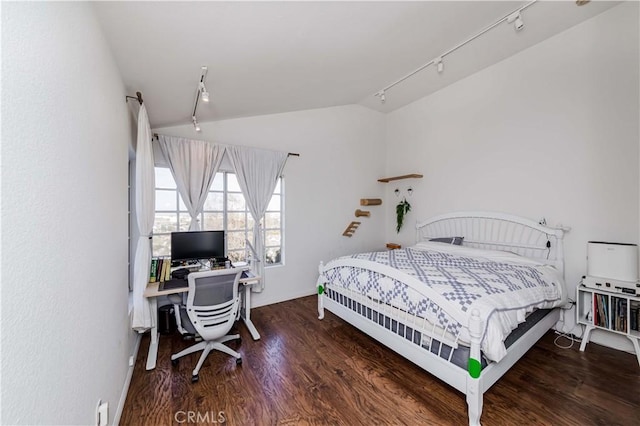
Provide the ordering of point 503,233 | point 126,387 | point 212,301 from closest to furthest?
point 126,387
point 212,301
point 503,233

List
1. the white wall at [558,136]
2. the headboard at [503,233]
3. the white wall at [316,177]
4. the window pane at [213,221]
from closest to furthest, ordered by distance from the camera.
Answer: the white wall at [558,136], the headboard at [503,233], the window pane at [213,221], the white wall at [316,177]

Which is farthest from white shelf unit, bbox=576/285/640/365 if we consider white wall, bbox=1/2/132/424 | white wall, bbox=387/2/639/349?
white wall, bbox=1/2/132/424

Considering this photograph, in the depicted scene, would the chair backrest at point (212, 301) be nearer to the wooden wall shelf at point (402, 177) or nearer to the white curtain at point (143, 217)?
the white curtain at point (143, 217)

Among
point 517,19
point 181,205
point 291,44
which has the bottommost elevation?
point 181,205

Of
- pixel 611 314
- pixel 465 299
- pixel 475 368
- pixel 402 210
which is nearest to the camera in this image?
pixel 475 368

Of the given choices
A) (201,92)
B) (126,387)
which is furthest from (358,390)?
(201,92)

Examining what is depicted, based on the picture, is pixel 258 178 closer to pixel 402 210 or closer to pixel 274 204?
pixel 274 204

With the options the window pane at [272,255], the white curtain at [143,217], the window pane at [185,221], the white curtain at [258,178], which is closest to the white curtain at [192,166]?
the window pane at [185,221]

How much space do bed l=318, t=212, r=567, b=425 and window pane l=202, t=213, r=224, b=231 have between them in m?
1.57

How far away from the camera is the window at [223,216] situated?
309 centimetres

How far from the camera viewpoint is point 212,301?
7.17 ft

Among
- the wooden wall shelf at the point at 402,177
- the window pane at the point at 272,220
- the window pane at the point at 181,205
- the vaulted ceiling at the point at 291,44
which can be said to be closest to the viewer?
the vaulted ceiling at the point at 291,44

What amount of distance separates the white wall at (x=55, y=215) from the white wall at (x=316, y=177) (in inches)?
86.1

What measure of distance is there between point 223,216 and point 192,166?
0.78 meters
